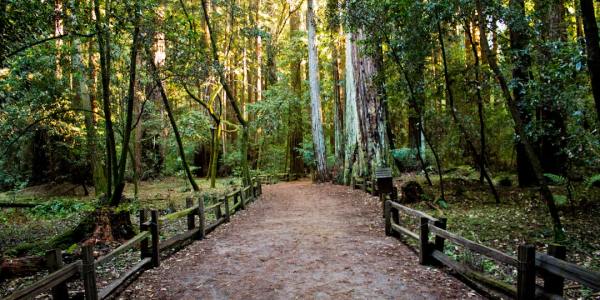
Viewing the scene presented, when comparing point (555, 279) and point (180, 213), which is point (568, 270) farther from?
point (180, 213)

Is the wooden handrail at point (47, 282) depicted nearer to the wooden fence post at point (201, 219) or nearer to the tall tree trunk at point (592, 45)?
the wooden fence post at point (201, 219)

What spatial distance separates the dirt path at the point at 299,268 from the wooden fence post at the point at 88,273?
862 millimetres

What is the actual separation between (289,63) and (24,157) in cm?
1690

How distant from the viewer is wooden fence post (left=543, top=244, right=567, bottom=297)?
4.01 m

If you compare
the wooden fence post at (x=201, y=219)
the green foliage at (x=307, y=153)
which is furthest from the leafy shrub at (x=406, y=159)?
the wooden fence post at (x=201, y=219)

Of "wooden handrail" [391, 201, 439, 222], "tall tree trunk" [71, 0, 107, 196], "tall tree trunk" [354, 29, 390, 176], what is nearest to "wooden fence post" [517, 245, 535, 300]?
"wooden handrail" [391, 201, 439, 222]

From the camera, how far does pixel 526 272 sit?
4250 millimetres

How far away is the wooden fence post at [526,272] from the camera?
4.22 m

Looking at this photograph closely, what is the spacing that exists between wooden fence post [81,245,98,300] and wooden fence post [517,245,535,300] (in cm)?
479

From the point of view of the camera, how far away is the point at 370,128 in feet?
57.3

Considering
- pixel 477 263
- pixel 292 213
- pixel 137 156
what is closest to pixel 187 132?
pixel 137 156

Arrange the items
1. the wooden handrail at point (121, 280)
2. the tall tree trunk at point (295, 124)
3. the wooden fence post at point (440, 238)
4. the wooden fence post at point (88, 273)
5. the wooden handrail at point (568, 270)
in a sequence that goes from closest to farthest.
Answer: the wooden handrail at point (568, 270) → the wooden fence post at point (88, 273) → the wooden handrail at point (121, 280) → the wooden fence post at point (440, 238) → the tall tree trunk at point (295, 124)

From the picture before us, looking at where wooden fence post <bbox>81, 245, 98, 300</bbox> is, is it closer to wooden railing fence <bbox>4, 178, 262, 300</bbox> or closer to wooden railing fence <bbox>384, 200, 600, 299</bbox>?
wooden railing fence <bbox>4, 178, 262, 300</bbox>

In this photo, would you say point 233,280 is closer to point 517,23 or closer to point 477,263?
point 477,263
